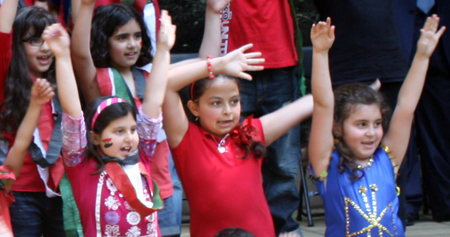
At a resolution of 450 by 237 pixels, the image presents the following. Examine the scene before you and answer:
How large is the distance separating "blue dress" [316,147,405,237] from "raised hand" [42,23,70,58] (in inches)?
51.4

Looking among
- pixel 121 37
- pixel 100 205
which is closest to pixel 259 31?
pixel 121 37

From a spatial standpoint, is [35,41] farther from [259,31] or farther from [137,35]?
[259,31]

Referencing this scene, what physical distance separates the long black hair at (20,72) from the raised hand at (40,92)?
242mm

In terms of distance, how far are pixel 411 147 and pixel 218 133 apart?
195cm

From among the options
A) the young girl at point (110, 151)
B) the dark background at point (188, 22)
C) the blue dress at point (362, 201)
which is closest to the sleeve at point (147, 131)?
the young girl at point (110, 151)

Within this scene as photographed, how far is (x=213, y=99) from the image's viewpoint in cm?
320

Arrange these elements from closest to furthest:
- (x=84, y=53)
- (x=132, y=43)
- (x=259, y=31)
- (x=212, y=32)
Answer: (x=84, y=53) → (x=132, y=43) → (x=212, y=32) → (x=259, y=31)

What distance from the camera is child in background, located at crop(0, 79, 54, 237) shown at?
114 inches

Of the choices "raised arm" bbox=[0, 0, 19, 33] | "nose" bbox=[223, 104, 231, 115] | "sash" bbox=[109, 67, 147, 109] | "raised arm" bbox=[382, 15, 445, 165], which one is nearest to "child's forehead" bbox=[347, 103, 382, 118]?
"raised arm" bbox=[382, 15, 445, 165]

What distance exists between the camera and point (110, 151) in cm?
299

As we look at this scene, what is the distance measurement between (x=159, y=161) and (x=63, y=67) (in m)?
0.75

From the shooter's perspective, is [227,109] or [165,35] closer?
[165,35]

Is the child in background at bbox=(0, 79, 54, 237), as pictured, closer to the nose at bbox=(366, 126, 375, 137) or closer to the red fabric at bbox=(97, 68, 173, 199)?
the red fabric at bbox=(97, 68, 173, 199)

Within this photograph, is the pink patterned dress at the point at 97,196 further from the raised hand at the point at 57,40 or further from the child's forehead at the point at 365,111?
the child's forehead at the point at 365,111
